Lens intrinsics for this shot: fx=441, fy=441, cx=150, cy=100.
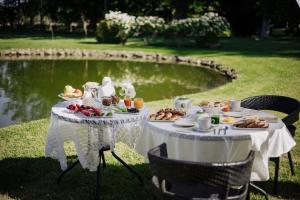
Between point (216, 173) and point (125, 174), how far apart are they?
2.78 meters

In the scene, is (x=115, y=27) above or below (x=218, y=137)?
above

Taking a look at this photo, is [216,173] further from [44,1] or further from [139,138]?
[44,1]

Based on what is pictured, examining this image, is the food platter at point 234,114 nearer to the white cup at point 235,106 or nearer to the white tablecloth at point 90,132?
the white cup at point 235,106

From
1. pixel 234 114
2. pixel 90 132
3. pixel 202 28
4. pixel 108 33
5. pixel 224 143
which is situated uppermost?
pixel 202 28

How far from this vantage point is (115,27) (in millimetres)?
27375

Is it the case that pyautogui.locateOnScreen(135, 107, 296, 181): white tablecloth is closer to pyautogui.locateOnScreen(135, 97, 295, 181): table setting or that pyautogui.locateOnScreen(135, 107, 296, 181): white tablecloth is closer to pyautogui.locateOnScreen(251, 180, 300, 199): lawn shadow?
pyautogui.locateOnScreen(135, 97, 295, 181): table setting

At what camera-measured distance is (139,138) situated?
194 inches

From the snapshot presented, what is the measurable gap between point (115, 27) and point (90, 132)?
22.8 meters

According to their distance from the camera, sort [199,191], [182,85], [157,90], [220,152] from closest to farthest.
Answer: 1. [199,191]
2. [220,152]
3. [157,90]
4. [182,85]

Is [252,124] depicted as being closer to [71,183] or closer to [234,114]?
[234,114]

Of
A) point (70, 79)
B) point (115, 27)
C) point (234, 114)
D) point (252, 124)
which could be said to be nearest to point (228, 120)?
point (252, 124)

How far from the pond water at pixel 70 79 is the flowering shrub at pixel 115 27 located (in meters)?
5.47

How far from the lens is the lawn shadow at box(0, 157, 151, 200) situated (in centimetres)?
534

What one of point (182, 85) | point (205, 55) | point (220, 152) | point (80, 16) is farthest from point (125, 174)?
point (80, 16)
